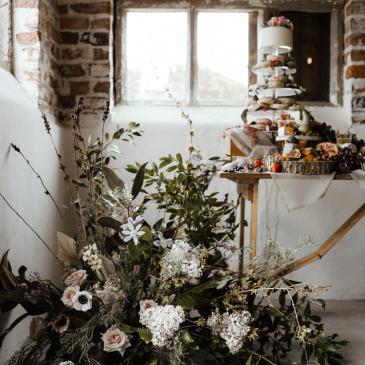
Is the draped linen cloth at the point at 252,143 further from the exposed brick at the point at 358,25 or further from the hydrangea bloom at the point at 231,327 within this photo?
the exposed brick at the point at 358,25

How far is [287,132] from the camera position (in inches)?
113

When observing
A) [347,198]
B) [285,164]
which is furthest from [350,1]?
[285,164]

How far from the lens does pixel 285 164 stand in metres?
2.73

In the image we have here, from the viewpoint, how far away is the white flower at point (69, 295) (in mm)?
2002

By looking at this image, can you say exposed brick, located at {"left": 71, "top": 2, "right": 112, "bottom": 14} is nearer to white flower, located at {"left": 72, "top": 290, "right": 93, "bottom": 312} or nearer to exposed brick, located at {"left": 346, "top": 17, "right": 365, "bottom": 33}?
exposed brick, located at {"left": 346, "top": 17, "right": 365, "bottom": 33}

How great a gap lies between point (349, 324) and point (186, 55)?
78.6 inches

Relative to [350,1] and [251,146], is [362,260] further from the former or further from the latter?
[350,1]

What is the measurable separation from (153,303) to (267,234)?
1756mm

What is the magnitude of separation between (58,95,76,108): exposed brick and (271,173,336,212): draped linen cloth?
5.06ft

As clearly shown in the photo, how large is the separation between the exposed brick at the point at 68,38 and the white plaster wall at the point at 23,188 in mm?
657

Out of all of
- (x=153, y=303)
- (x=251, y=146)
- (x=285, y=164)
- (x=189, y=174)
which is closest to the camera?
(x=153, y=303)

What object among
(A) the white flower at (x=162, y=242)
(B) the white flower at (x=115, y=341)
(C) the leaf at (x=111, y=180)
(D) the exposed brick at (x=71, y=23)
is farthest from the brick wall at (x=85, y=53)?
(B) the white flower at (x=115, y=341)

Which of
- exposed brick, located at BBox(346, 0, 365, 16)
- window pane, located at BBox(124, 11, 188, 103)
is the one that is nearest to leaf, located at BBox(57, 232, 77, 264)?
window pane, located at BBox(124, 11, 188, 103)

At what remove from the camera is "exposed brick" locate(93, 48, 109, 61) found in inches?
144
